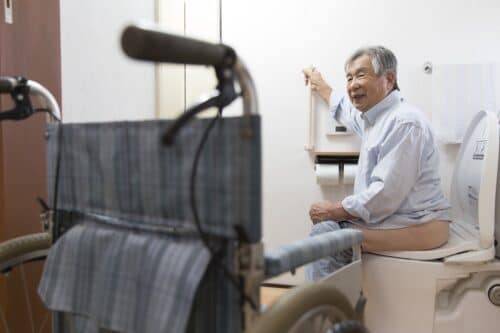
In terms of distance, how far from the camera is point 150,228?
0.72m

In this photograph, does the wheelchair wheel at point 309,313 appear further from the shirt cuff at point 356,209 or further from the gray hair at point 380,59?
the gray hair at point 380,59

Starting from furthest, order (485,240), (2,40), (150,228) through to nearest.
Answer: (485,240) < (2,40) < (150,228)

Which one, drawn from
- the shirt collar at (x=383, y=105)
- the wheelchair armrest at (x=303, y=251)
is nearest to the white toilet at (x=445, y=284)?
the shirt collar at (x=383, y=105)

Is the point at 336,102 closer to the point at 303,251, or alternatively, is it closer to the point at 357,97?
the point at 357,97

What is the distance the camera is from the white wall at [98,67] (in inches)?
56.2

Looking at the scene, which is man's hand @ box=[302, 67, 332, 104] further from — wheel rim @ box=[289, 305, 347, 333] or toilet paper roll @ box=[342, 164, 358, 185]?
wheel rim @ box=[289, 305, 347, 333]

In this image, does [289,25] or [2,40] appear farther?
[289,25]

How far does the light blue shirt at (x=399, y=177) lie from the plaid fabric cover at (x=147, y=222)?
2.70 ft

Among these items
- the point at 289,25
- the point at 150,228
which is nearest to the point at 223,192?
the point at 150,228

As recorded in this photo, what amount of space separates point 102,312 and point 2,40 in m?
0.83

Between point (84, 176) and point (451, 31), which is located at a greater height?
point (451, 31)

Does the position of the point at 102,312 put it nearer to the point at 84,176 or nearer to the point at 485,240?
the point at 84,176

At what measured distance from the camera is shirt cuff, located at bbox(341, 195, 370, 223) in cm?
134

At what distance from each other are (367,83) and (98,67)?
1.04m
